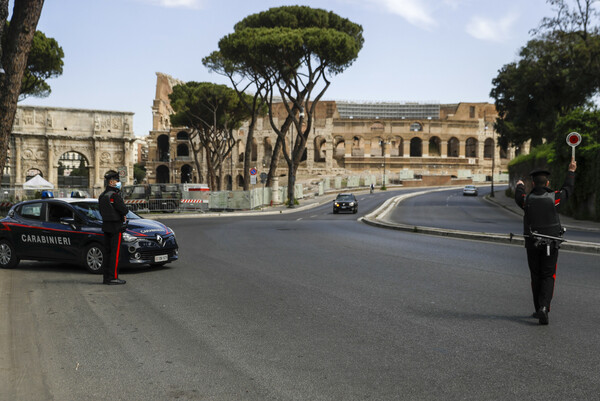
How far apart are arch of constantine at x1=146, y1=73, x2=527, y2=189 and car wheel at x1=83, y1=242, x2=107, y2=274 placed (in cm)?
7597

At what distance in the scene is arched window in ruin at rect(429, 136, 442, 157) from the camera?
9106cm

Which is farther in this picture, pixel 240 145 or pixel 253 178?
pixel 240 145

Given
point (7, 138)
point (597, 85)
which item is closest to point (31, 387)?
point (7, 138)

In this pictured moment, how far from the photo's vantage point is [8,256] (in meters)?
10.4

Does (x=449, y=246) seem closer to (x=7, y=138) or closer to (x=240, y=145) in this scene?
(x=7, y=138)

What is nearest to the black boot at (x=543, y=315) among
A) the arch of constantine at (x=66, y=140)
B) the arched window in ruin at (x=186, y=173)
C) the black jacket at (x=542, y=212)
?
the black jacket at (x=542, y=212)

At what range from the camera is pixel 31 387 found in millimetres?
4090

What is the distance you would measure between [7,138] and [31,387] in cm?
913

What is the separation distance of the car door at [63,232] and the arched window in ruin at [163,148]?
85.6m

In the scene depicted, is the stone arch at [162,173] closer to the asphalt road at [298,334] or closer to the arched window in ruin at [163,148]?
the arched window in ruin at [163,148]

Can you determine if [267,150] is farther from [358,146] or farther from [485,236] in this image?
[485,236]

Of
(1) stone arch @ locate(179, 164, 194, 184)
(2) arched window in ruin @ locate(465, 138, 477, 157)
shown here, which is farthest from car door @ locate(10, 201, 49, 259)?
(2) arched window in ruin @ locate(465, 138, 477, 157)

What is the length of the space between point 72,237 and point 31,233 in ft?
3.36

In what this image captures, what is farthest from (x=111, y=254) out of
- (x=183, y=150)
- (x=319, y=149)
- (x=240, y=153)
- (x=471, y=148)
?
(x=471, y=148)
